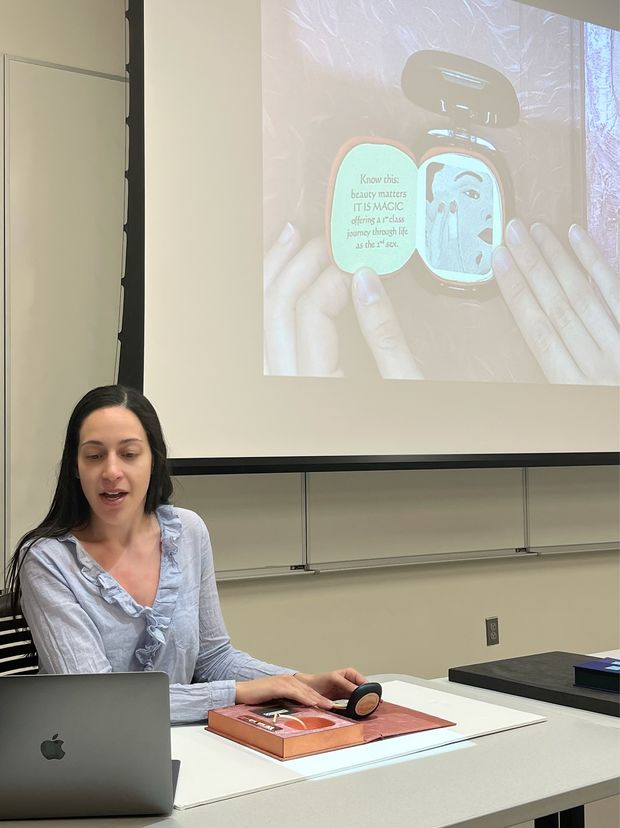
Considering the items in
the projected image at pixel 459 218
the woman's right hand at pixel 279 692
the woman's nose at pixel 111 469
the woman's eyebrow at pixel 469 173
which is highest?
the woman's eyebrow at pixel 469 173

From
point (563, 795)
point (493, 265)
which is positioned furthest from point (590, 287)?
Answer: point (563, 795)

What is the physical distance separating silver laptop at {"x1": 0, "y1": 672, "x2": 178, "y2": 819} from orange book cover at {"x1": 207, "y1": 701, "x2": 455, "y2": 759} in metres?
0.24

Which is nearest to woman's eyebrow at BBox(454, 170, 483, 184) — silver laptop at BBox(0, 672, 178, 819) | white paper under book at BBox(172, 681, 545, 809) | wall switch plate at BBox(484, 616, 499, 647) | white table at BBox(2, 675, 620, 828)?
wall switch plate at BBox(484, 616, 499, 647)

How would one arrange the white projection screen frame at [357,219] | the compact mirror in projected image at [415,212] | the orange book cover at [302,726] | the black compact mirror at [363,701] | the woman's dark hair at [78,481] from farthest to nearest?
the compact mirror in projected image at [415,212], the white projection screen frame at [357,219], the woman's dark hair at [78,481], the black compact mirror at [363,701], the orange book cover at [302,726]

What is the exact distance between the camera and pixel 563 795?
3.89 ft

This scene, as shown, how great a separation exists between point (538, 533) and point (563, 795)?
2638 mm

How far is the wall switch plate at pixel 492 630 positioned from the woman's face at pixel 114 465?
7.24 feet

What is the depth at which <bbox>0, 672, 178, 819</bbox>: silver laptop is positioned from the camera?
1.10m

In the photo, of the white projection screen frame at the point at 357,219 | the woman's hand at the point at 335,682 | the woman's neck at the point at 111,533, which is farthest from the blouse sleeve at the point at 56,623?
the white projection screen frame at the point at 357,219

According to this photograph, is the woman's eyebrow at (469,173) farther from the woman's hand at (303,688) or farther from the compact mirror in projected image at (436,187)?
the woman's hand at (303,688)

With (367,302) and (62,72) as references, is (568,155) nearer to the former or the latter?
(367,302)

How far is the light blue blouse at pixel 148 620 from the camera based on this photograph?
1521 millimetres

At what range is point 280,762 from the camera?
1.29 meters

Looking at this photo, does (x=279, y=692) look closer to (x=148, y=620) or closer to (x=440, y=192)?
(x=148, y=620)
